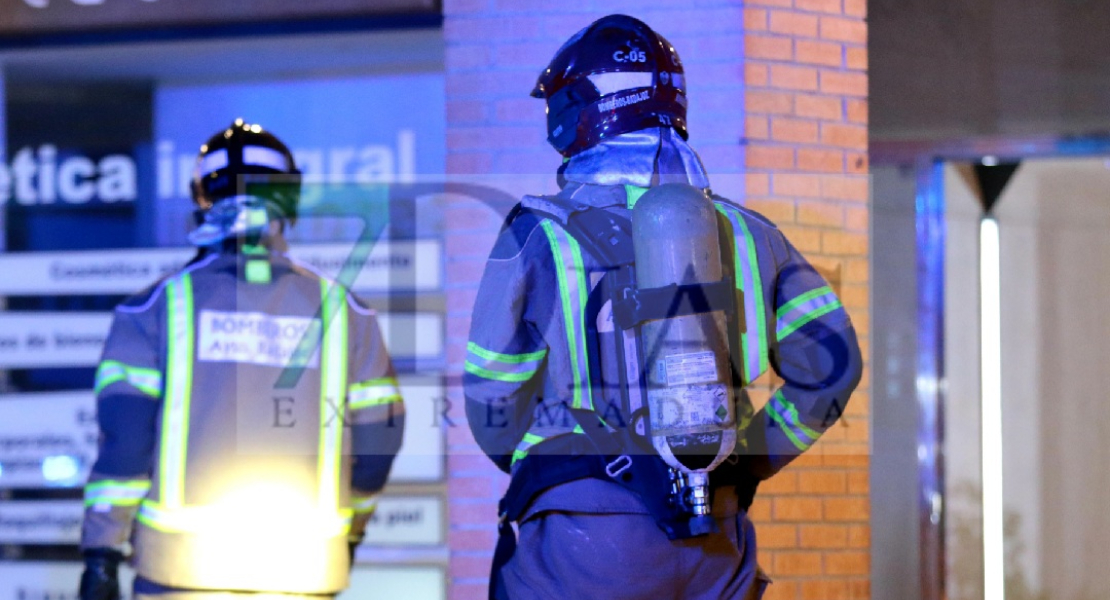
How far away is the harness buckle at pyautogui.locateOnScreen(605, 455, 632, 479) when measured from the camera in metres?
2.42

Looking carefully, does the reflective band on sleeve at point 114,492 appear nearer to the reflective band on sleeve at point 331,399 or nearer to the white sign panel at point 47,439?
the reflective band on sleeve at point 331,399

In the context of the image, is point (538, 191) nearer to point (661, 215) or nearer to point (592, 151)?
point (592, 151)

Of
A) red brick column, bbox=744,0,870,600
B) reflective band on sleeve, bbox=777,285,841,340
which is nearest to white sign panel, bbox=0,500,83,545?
red brick column, bbox=744,0,870,600

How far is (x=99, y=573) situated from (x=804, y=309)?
2156 mm

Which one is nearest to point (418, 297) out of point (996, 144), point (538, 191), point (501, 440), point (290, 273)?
point (538, 191)

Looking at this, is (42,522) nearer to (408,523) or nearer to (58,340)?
(58,340)

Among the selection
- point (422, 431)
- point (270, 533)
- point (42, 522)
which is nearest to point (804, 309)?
point (270, 533)

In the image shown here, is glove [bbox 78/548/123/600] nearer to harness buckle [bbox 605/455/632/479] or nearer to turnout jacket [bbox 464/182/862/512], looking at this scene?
turnout jacket [bbox 464/182/862/512]

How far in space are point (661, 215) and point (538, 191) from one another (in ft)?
5.79

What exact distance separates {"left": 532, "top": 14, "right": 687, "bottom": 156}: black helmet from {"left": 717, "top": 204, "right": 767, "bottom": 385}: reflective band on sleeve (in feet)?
0.88

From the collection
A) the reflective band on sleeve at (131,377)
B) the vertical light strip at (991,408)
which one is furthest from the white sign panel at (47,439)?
the vertical light strip at (991,408)

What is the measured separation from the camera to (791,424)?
2590mm

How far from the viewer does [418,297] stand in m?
4.55

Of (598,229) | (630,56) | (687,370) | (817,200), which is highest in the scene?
(630,56)
